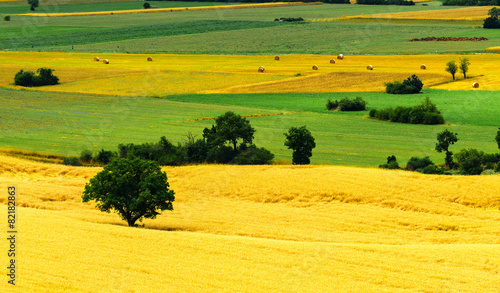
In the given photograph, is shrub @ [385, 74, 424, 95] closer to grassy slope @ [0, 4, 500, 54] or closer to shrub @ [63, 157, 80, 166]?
grassy slope @ [0, 4, 500, 54]

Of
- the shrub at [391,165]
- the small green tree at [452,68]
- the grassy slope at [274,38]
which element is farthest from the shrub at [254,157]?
the grassy slope at [274,38]

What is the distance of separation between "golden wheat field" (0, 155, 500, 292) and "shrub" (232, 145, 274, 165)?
104 inches

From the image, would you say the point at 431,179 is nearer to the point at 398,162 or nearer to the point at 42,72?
the point at 398,162

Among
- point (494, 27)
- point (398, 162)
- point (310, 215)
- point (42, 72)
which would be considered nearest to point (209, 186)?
point (310, 215)

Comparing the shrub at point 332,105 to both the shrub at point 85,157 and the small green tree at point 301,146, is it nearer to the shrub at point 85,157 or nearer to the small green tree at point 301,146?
the small green tree at point 301,146

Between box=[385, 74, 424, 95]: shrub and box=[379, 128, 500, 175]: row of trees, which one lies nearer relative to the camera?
box=[379, 128, 500, 175]: row of trees

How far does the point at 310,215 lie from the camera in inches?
1650

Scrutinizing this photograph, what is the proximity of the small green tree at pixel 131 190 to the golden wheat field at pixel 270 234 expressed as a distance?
3.99 ft

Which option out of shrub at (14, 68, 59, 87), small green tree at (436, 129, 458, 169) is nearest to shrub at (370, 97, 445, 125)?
small green tree at (436, 129, 458, 169)

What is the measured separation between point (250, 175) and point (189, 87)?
163 feet

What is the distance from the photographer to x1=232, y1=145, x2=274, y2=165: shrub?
5494 cm

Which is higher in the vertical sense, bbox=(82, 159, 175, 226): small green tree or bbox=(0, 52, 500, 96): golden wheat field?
bbox=(0, 52, 500, 96): golden wheat field

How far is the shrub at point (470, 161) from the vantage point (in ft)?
167

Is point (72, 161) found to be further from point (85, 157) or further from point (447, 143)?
point (447, 143)
